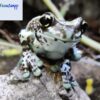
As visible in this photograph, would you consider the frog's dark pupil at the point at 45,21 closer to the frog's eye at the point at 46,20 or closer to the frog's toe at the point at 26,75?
the frog's eye at the point at 46,20

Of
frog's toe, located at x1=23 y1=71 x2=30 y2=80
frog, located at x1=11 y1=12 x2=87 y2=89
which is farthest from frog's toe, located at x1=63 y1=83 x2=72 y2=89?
frog's toe, located at x1=23 y1=71 x2=30 y2=80

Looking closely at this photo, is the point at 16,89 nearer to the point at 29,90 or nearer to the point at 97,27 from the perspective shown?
the point at 29,90

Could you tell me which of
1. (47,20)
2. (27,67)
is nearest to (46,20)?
(47,20)

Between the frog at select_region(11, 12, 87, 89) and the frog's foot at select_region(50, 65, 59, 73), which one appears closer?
the frog at select_region(11, 12, 87, 89)

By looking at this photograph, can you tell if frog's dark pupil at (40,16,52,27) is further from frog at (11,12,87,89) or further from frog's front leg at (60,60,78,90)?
frog's front leg at (60,60,78,90)

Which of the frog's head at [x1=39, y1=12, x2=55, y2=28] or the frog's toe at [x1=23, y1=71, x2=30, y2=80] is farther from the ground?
the frog's head at [x1=39, y1=12, x2=55, y2=28]

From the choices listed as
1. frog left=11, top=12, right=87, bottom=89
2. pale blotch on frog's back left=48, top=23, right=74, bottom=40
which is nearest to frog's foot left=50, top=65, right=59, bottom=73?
frog left=11, top=12, right=87, bottom=89

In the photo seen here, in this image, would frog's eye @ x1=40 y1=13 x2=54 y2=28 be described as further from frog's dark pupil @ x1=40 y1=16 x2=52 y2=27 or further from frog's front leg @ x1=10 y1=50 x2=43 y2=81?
frog's front leg @ x1=10 y1=50 x2=43 y2=81

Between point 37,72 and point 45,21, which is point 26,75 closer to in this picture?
point 37,72

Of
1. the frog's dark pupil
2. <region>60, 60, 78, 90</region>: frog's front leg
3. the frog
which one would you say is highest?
the frog's dark pupil
